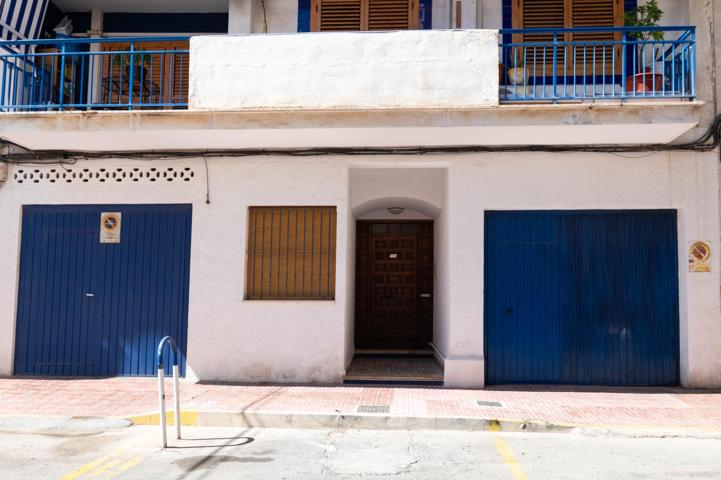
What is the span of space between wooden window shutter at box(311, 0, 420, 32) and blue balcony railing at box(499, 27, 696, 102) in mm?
1749

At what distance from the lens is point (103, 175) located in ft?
31.9

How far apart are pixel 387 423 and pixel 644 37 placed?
7285 mm

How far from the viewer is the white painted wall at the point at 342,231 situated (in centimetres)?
884

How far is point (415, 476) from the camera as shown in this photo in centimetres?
523

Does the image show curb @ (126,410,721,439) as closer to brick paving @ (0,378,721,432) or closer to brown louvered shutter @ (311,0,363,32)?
brick paving @ (0,378,721,432)

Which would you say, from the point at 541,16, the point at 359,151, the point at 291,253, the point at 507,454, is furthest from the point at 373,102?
the point at 507,454

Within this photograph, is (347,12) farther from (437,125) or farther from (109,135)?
(109,135)

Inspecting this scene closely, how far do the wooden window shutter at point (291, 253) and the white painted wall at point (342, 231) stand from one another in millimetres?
182

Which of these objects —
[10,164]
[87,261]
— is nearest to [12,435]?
[87,261]

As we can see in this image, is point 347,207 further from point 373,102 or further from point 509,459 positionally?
point 509,459

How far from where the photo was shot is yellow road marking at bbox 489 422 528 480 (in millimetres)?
5309

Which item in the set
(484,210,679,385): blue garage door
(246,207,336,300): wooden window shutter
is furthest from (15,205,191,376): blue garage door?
(484,210,679,385): blue garage door

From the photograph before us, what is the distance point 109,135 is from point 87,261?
2337 millimetres

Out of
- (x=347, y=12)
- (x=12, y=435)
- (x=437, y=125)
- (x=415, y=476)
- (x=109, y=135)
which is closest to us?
(x=415, y=476)
